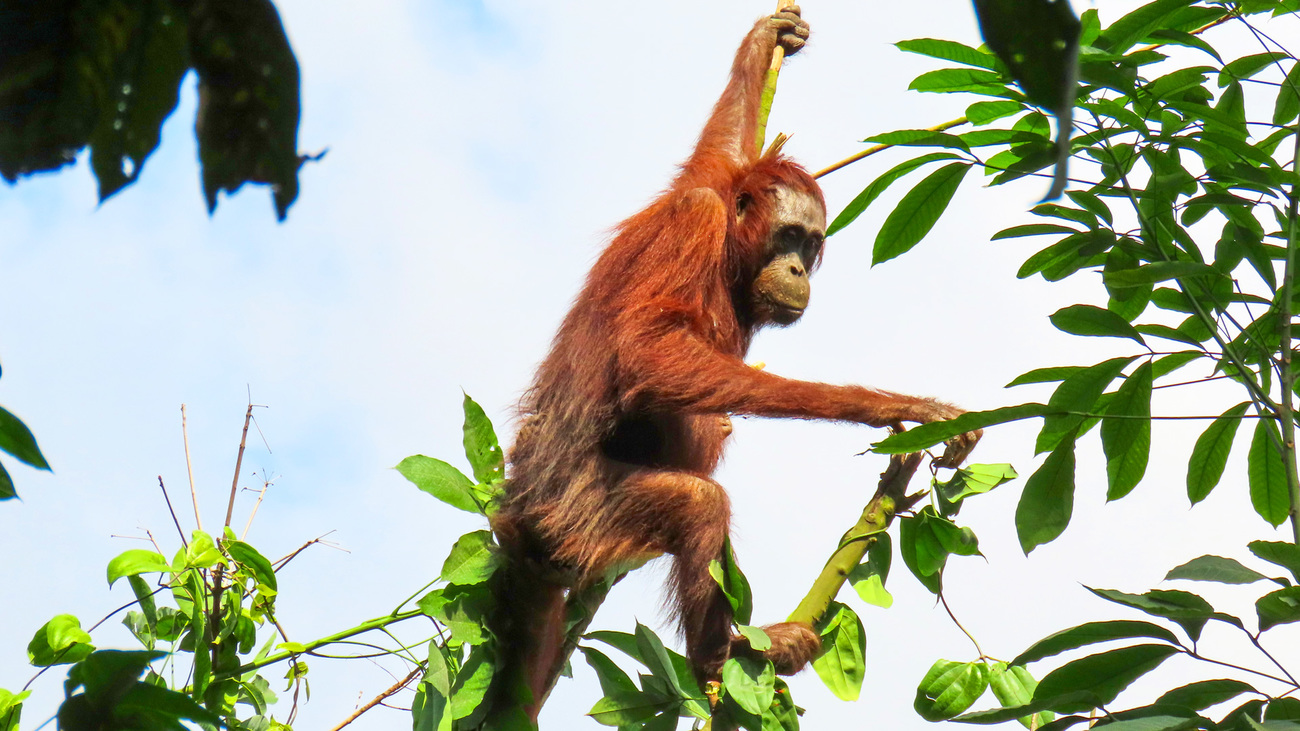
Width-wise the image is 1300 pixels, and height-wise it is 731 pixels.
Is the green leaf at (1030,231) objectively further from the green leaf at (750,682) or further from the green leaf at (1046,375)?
the green leaf at (750,682)

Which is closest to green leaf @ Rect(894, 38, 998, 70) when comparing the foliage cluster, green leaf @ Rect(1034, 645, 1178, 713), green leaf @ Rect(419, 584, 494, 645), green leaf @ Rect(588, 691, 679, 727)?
the foliage cluster

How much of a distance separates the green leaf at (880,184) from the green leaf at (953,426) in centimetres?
74

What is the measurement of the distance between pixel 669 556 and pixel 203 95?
3.34 m

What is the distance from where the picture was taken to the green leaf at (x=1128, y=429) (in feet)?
8.20

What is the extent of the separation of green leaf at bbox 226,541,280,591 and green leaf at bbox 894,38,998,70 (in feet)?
7.16

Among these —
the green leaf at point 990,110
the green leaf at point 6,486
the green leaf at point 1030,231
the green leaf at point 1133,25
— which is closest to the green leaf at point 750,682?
the green leaf at point 1030,231

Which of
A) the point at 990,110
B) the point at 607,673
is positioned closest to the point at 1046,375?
the point at 990,110

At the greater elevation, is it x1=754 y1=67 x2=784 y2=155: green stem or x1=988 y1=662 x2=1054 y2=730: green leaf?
x1=754 y1=67 x2=784 y2=155: green stem

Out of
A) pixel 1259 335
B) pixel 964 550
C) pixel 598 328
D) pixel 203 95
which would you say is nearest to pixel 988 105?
pixel 1259 335

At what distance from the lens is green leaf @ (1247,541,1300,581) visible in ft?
5.90

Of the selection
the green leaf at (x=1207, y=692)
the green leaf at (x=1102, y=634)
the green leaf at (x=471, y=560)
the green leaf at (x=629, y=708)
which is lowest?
the green leaf at (x=1207, y=692)

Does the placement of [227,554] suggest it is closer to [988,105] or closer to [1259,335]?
[988,105]

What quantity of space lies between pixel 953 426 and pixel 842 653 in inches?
61.2

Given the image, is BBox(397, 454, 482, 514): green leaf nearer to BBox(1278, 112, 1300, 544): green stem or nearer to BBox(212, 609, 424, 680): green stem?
BBox(212, 609, 424, 680): green stem
